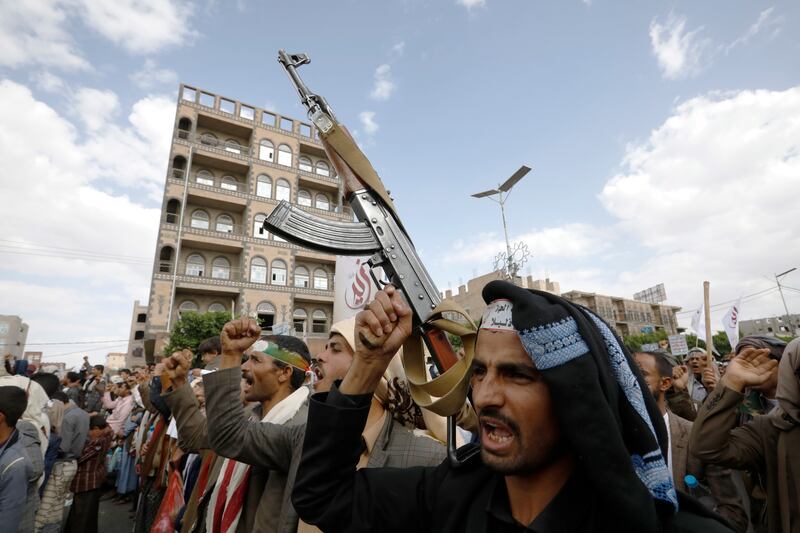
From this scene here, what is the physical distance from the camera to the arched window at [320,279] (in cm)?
3014

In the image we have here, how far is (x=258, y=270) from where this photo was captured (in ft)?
91.1

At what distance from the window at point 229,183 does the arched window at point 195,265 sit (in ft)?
17.7

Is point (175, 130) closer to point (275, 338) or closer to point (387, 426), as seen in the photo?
point (275, 338)

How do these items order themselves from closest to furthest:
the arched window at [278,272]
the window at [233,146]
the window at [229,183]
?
the arched window at [278,272], the window at [229,183], the window at [233,146]

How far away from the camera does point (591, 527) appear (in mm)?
1105

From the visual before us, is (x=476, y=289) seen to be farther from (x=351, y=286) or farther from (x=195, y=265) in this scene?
(x=351, y=286)

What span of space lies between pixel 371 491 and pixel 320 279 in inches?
1165

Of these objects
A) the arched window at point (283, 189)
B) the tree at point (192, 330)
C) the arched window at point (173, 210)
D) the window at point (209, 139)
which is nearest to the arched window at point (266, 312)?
the tree at point (192, 330)

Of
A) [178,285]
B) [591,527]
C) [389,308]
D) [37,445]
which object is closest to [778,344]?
[591,527]

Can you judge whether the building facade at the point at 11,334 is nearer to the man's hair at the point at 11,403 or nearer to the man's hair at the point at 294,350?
the man's hair at the point at 11,403

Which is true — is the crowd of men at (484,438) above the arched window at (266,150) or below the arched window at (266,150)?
below

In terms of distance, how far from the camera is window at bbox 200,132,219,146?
1116 inches

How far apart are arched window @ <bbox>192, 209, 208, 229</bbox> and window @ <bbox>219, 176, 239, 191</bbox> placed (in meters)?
2.43

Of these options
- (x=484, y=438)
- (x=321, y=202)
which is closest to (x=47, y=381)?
(x=484, y=438)
